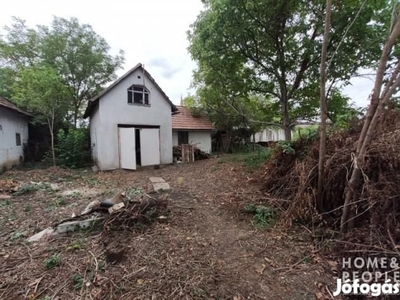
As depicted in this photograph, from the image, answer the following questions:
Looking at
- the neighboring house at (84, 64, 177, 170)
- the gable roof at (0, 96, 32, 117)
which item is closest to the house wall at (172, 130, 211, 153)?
the neighboring house at (84, 64, 177, 170)

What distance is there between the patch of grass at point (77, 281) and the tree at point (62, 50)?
13.0 meters

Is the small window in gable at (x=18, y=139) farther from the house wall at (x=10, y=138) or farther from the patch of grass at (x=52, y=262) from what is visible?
the patch of grass at (x=52, y=262)

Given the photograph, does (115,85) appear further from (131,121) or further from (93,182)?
(93,182)

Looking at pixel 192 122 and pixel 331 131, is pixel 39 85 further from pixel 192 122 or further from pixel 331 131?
pixel 331 131

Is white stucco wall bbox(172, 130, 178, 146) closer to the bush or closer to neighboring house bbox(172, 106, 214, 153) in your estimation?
neighboring house bbox(172, 106, 214, 153)

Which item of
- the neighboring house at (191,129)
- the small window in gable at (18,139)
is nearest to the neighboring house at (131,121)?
the neighboring house at (191,129)

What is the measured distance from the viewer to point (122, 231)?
345cm

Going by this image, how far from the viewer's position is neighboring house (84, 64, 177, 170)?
33.1ft

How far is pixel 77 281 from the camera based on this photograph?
2.47m

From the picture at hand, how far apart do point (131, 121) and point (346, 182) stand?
9.51m

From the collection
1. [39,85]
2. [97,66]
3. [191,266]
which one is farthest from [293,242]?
[97,66]

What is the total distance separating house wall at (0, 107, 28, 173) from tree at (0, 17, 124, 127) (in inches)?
114

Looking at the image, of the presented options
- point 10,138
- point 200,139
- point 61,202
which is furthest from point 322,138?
point 10,138

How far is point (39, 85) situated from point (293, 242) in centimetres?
1153
